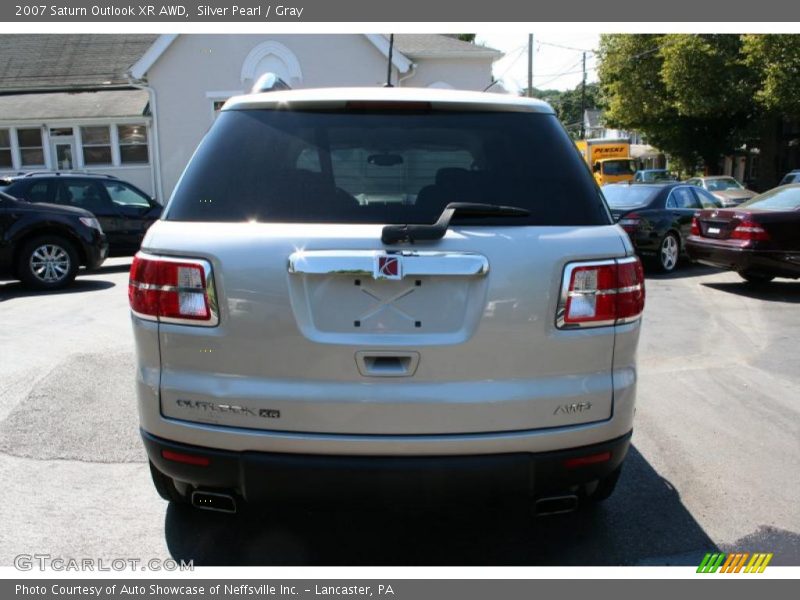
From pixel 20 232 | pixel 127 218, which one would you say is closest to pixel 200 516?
pixel 20 232

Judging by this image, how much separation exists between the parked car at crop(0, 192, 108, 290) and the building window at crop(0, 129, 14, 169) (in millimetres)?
17005

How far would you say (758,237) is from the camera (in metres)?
9.84

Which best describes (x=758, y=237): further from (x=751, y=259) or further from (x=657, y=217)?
(x=657, y=217)

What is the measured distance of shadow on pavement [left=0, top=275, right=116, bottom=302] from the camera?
32.7 ft

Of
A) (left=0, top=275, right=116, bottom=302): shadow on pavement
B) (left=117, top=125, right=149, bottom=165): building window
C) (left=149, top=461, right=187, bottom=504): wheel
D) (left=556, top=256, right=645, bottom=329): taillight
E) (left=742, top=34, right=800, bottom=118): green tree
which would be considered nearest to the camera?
(left=556, top=256, right=645, bottom=329): taillight

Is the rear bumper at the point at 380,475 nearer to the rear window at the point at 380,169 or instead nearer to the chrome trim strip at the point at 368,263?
the chrome trim strip at the point at 368,263

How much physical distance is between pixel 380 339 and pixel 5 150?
1054 inches

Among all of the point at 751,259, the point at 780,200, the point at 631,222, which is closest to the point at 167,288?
the point at 751,259

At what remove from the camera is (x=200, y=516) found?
3.54 meters

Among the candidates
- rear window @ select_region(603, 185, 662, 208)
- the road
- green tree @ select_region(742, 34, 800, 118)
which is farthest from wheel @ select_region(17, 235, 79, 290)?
green tree @ select_region(742, 34, 800, 118)

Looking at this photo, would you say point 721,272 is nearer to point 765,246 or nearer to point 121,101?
point 765,246

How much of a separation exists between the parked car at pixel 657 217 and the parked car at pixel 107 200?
8.19 meters

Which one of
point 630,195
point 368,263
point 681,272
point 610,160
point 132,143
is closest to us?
point 368,263

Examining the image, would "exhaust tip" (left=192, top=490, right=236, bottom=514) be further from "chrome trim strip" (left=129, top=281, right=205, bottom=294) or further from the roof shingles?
the roof shingles
